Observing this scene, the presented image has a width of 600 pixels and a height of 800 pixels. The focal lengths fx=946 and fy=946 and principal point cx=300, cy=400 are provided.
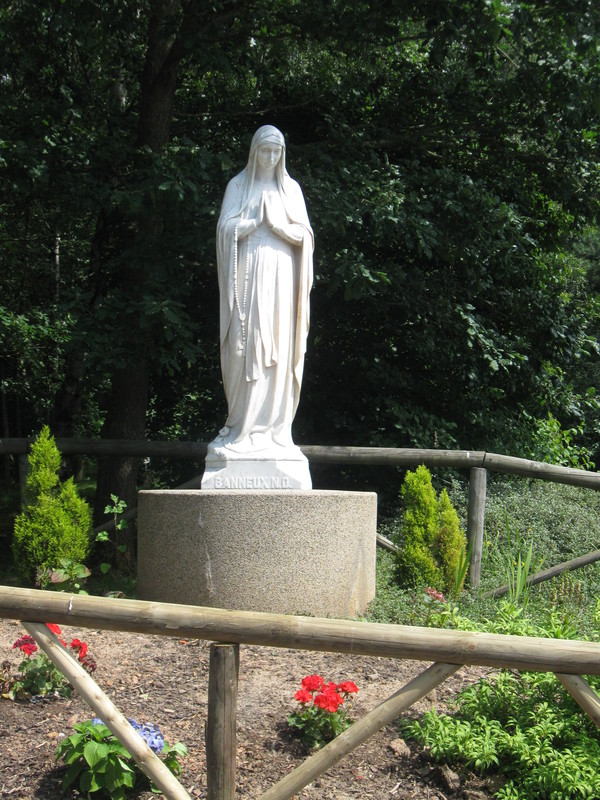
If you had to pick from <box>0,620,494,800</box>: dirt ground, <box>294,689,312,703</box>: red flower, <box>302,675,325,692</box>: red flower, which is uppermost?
<box>302,675,325,692</box>: red flower

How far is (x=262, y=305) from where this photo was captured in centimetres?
604

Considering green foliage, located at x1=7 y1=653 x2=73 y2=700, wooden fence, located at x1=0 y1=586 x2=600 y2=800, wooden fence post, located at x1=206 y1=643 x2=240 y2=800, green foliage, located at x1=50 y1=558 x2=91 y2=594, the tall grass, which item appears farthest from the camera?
green foliage, located at x1=50 y1=558 x2=91 y2=594

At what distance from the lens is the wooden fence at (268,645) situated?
2.74 meters

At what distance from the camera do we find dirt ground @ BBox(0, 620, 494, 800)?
363cm

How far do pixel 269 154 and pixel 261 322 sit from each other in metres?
1.12

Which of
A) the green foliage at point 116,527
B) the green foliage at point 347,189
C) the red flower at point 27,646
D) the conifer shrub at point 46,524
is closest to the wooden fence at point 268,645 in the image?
the red flower at point 27,646

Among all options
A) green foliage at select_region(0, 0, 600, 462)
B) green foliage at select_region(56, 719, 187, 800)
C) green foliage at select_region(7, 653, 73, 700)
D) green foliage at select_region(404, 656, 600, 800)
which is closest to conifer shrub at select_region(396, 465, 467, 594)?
green foliage at select_region(0, 0, 600, 462)

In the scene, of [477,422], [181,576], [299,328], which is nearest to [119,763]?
[181,576]

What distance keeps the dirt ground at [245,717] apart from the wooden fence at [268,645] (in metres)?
0.77

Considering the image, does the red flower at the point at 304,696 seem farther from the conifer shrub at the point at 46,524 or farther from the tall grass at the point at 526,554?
the conifer shrub at the point at 46,524

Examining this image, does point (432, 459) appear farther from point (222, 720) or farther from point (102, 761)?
point (222, 720)

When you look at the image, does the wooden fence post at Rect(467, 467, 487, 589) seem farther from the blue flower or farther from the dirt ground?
the blue flower

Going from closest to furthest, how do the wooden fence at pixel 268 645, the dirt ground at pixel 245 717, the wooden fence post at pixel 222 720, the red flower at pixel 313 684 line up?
the wooden fence at pixel 268 645 < the wooden fence post at pixel 222 720 < the dirt ground at pixel 245 717 < the red flower at pixel 313 684

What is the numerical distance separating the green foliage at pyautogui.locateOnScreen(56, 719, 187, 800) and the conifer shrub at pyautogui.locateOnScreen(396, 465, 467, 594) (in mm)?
3087
